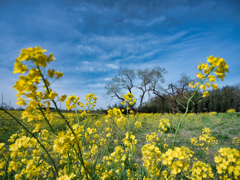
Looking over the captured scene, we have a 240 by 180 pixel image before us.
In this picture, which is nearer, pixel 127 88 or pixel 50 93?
pixel 50 93

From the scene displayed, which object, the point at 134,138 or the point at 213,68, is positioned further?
the point at 134,138

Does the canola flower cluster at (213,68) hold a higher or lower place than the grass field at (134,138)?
→ higher

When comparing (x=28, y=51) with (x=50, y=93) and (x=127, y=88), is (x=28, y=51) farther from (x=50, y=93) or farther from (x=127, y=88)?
(x=127, y=88)

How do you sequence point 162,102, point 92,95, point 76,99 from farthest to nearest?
point 162,102 < point 92,95 < point 76,99

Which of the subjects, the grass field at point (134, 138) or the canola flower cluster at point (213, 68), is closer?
the canola flower cluster at point (213, 68)

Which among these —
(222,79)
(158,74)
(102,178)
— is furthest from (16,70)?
(158,74)

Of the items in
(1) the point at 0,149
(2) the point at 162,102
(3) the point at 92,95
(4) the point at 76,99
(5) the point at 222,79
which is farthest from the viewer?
(2) the point at 162,102

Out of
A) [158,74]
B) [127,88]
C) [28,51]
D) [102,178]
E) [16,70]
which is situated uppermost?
[158,74]

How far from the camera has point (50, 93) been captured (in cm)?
78

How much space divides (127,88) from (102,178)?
16849mm

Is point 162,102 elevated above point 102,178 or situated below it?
above

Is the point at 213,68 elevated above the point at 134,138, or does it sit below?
above

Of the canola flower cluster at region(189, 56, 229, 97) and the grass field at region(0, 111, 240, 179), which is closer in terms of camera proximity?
the canola flower cluster at region(189, 56, 229, 97)

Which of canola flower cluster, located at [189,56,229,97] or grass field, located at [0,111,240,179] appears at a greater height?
canola flower cluster, located at [189,56,229,97]
